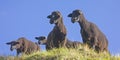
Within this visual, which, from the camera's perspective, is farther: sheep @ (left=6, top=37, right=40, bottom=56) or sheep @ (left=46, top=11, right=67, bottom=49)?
sheep @ (left=6, top=37, right=40, bottom=56)

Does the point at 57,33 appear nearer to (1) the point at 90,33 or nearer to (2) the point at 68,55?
(1) the point at 90,33

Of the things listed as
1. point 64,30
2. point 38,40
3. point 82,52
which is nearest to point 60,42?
point 64,30

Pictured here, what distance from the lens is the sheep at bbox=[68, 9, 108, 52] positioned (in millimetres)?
24719

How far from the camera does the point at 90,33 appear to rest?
25.0m

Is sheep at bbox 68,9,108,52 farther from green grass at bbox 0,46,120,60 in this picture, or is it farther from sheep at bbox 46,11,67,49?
green grass at bbox 0,46,120,60

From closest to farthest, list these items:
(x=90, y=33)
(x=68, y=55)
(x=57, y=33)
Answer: (x=68, y=55)
(x=57, y=33)
(x=90, y=33)

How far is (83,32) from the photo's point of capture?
25078 mm

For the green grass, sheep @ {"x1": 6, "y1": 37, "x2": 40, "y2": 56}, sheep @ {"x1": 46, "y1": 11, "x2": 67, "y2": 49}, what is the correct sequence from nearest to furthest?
the green grass, sheep @ {"x1": 46, "y1": 11, "x2": 67, "y2": 49}, sheep @ {"x1": 6, "y1": 37, "x2": 40, "y2": 56}

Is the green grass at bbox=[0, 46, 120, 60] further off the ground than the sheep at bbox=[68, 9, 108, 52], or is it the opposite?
the sheep at bbox=[68, 9, 108, 52]

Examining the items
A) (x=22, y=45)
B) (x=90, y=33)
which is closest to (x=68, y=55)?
(x=90, y=33)

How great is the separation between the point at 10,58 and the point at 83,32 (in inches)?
212

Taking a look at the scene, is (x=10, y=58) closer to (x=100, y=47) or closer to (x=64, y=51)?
(x=64, y=51)

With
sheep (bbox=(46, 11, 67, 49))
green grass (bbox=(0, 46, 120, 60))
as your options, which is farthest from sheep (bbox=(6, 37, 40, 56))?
green grass (bbox=(0, 46, 120, 60))

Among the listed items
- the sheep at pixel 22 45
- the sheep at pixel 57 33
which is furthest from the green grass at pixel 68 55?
the sheep at pixel 22 45
